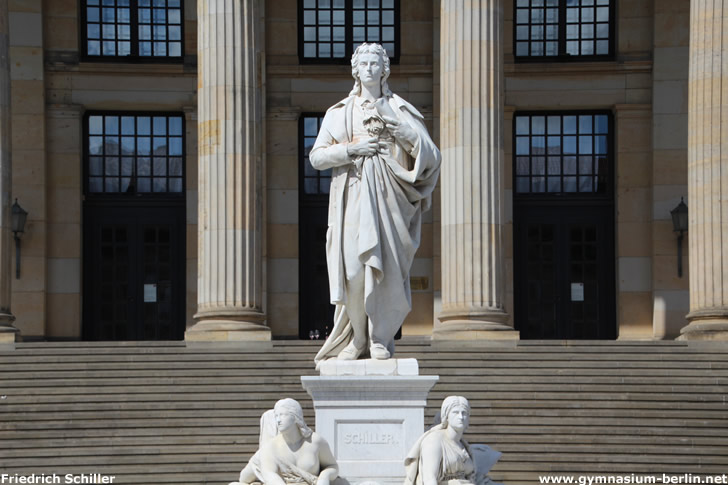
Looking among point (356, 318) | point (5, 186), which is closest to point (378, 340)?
point (356, 318)

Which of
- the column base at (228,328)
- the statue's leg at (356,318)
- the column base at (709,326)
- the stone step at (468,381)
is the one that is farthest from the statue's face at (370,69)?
the column base at (709,326)

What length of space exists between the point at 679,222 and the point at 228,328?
13563 mm

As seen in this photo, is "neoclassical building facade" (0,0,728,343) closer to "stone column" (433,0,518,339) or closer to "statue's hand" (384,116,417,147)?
"stone column" (433,0,518,339)

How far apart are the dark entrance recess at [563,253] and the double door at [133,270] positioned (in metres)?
9.10

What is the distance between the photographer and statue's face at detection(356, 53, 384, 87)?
1230 centimetres

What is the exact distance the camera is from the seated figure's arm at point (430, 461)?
11.4 meters

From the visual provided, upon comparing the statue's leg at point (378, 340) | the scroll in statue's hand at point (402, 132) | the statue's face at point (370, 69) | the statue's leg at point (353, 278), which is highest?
the statue's face at point (370, 69)

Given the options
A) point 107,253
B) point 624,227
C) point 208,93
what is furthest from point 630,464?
point 107,253

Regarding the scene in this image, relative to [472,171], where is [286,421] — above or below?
below

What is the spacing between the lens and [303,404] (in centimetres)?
2644

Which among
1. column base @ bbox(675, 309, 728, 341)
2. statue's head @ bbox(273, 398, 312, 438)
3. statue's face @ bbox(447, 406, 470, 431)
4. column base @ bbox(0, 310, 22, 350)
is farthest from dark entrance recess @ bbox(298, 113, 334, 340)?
statue's head @ bbox(273, 398, 312, 438)

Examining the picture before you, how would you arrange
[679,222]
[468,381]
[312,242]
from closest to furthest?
[468,381] < [679,222] < [312,242]

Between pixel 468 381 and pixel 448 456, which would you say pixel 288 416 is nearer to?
pixel 448 456

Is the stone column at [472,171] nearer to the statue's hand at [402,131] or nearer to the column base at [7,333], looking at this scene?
the column base at [7,333]
